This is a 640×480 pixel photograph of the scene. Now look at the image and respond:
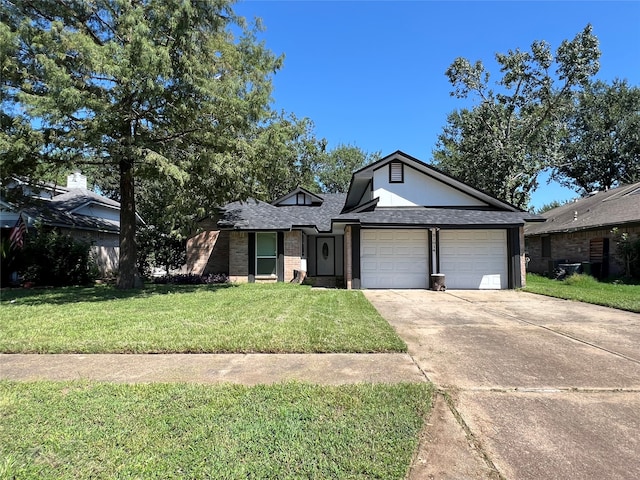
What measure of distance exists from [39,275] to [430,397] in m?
16.1

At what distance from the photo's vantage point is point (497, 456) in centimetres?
266

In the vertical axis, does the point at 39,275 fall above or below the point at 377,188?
below

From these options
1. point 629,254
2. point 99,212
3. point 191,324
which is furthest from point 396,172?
point 99,212

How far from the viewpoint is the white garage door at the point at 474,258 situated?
568 inches

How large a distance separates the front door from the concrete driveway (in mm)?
12547

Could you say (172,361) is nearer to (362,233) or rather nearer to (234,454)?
(234,454)

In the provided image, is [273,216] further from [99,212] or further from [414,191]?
[99,212]

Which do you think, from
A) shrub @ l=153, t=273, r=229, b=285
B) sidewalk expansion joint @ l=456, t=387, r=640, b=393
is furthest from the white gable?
sidewalk expansion joint @ l=456, t=387, r=640, b=393

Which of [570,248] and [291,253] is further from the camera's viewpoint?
[570,248]

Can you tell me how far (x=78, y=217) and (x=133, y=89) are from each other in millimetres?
11444

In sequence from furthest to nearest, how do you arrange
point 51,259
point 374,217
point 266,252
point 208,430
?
point 266,252, point 51,259, point 374,217, point 208,430

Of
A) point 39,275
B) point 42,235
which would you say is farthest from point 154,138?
point 39,275

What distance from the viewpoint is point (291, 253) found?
16.5 meters

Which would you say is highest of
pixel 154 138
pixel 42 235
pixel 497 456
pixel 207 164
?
pixel 154 138
